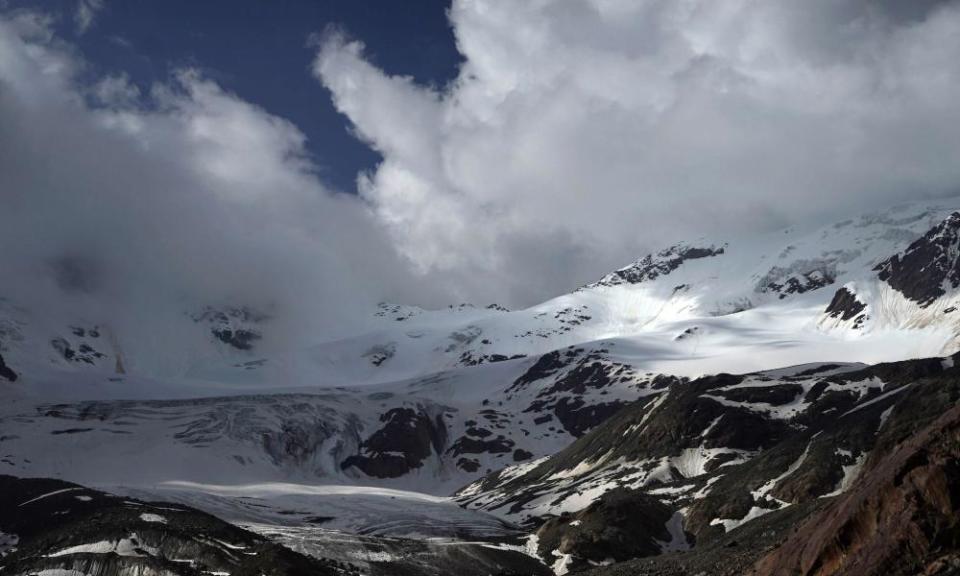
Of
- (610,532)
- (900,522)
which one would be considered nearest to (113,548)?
(610,532)

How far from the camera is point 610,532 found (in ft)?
374

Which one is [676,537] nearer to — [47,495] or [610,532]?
[610,532]

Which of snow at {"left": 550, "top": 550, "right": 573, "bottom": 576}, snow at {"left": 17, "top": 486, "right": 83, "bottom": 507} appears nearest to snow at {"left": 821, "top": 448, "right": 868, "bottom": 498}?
snow at {"left": 550, "top": 550, "right": 573, "bottom": 576}

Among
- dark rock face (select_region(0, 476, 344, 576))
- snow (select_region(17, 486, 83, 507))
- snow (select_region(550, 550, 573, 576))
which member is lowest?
snow (select_region(550, 550, 573, 576))

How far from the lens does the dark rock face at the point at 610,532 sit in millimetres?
110312

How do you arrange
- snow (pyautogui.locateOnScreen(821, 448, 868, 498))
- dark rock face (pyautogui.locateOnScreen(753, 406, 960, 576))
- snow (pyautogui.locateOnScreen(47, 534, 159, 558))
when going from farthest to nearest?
snow (pyautogui.locateOnScreen(821, 448, 868, 498)) → snow (pyautogui.locateOnScreen(47, 534, 159, 558)) → dark rock face (pyautogui.locateOnScreen(753, 406, 960, 576))

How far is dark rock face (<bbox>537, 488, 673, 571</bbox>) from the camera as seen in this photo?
110312mm

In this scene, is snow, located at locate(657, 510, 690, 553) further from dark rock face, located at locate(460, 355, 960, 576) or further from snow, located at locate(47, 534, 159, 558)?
snow, located at locate(47, 534, 159, 558)

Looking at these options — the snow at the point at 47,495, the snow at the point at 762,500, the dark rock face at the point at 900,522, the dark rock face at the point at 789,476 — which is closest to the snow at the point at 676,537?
the dark rock face at the point at 789,476

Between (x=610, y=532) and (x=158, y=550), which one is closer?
(x=158, y=550)

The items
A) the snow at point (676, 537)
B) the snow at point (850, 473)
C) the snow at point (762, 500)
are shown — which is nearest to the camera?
the snow at point (850, 473)

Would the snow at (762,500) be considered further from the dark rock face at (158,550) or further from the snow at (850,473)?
the dark rock face at (158,550)

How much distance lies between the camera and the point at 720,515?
116 m

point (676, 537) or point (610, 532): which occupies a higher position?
point (610, 532)
